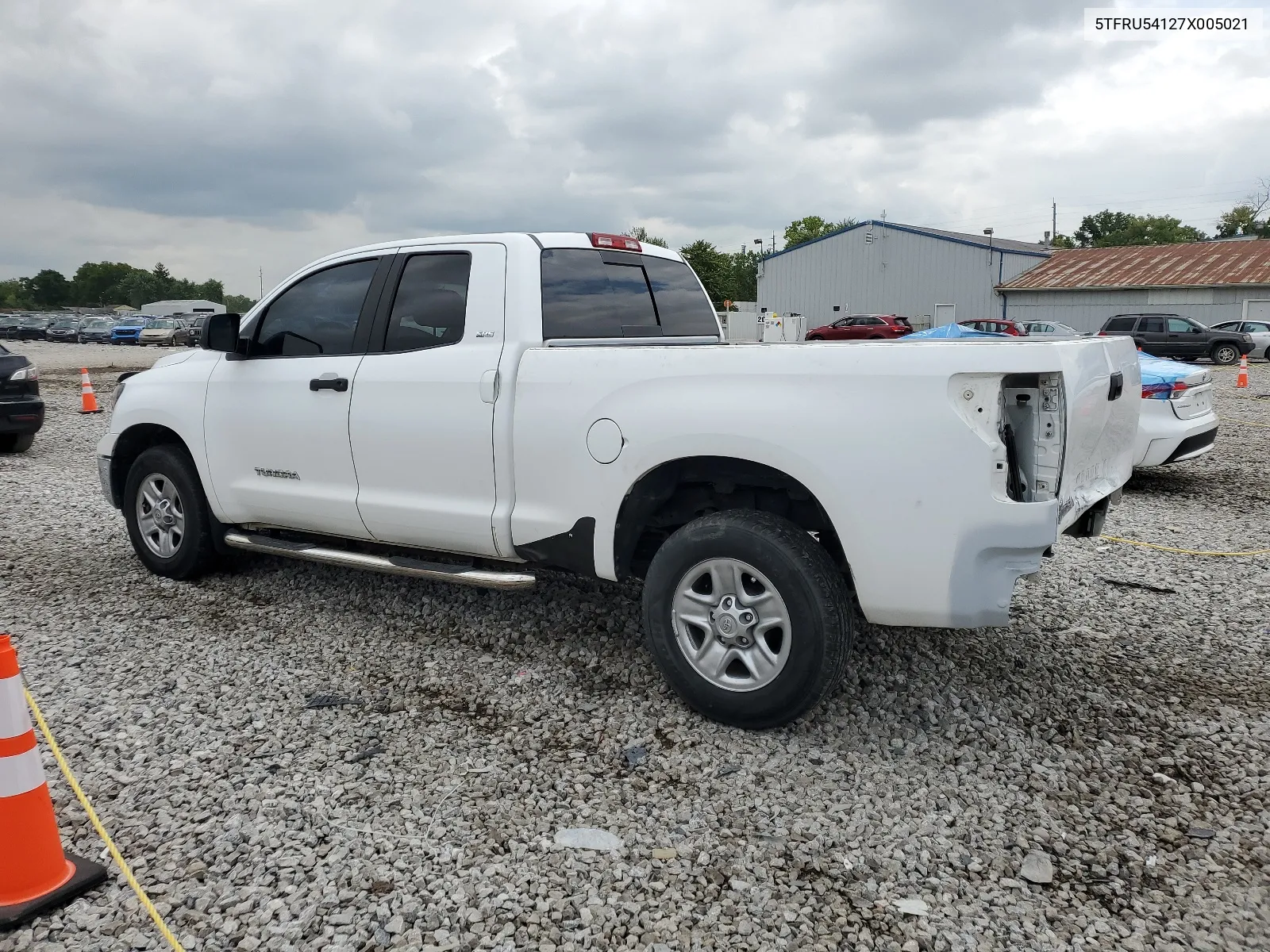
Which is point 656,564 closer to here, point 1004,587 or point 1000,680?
point 1004,587

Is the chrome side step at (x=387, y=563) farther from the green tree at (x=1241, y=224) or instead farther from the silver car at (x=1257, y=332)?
the green tree at (x=1241, y=224)

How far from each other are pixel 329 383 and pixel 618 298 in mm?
1506

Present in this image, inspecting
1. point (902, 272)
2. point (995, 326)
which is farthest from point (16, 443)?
point (902, 272)

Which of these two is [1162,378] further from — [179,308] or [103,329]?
[179,308]

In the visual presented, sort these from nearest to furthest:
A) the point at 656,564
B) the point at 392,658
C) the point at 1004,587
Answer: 1. the point at 1004,587
2. the point at 656,564
3. the point at 392,658

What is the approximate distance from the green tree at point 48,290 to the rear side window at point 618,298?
13991 cm

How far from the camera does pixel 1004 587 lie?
124 inches

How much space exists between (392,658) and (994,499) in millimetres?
2864

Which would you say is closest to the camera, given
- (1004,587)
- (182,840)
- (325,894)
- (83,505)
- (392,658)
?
(325,894)

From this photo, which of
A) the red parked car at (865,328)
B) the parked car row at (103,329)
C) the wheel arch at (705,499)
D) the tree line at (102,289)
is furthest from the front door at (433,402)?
the tree line at (102,289)

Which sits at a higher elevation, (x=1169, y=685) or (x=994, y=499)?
(x=994, y=499)

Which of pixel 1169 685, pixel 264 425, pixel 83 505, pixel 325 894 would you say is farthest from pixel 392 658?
pixel 83 505

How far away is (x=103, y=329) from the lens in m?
48.5

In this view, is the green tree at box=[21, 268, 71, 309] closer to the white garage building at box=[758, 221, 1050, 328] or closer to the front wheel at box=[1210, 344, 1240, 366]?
the white garage building at box=[758, 221, 1050, 328]
